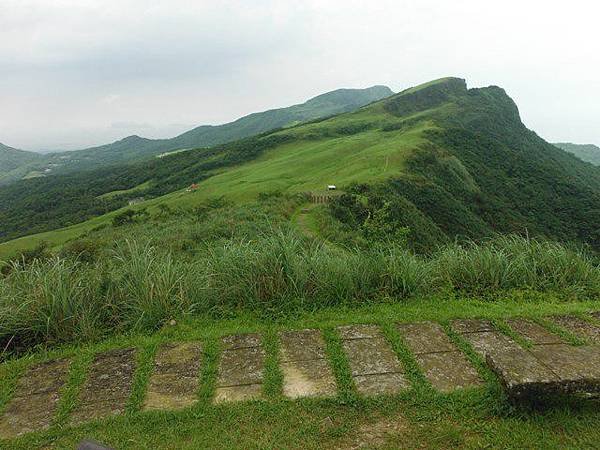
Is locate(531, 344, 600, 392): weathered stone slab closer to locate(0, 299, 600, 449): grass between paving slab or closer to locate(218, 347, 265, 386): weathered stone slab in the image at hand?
locate(0, 299, 600, 449): grass between paving slab

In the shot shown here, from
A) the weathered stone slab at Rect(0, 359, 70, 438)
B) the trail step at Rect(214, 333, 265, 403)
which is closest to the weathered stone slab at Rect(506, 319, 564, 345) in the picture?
the trail step at Rect(214, 333, 265, 403)

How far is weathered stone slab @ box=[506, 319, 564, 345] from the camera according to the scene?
3.70 m

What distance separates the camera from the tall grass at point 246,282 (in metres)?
4.20

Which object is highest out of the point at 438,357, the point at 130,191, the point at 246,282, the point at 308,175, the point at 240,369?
the point at 246,282

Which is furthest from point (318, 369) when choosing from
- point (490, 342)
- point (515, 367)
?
point (490, 342)

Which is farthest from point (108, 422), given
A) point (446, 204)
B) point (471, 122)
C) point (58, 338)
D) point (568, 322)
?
point (471, 122)

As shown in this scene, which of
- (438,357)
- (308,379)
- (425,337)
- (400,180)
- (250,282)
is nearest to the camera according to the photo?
(308,379)

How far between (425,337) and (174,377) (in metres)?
2.21

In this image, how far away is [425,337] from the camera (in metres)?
3.83

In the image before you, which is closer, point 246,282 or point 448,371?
point 448,371

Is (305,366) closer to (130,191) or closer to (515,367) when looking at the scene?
(515,367)

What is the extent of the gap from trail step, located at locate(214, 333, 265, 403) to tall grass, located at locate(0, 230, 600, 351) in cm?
71

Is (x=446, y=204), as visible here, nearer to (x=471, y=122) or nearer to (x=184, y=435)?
(x=184, y=435)

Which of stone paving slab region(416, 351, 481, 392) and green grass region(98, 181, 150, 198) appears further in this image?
green grass region(98, 181, 150, 198)
